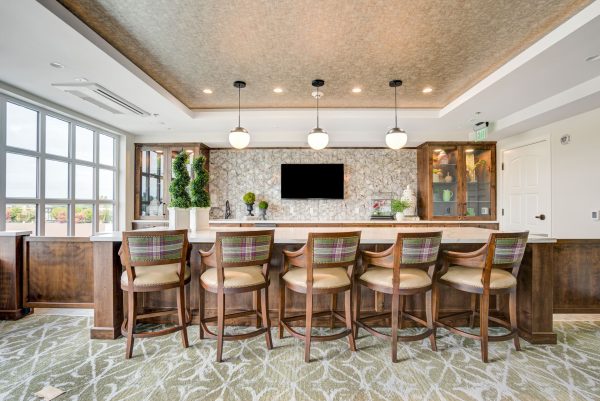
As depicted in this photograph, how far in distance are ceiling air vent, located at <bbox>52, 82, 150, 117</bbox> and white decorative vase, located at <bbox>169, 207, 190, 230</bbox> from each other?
174 centimetres

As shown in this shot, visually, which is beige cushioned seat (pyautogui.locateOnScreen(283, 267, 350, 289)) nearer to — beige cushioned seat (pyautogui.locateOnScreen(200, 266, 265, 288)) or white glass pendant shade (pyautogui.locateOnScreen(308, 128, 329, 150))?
beige cushioned seat (pyautogui.locateOnScreen(200, 266, 265, 288))

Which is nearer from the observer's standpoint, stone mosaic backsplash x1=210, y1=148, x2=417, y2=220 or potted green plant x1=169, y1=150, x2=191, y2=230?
potted green plant x1=169, y1=150, x2=191, y2=230

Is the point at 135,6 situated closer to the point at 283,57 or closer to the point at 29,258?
the point at 283,57

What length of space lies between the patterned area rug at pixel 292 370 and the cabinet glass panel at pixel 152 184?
300 cm

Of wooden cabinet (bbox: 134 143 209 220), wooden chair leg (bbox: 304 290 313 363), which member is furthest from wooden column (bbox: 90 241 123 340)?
wooden cabinet (bbox: 134 143 209 220)

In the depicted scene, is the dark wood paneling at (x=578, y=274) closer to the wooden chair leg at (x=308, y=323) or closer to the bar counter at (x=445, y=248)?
the bar counter at (x=445, y=248)

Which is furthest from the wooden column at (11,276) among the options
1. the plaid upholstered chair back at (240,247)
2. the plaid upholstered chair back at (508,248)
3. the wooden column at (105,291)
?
the plaid upholstered chair back at (508,248)

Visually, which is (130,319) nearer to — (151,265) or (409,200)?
(151,265)

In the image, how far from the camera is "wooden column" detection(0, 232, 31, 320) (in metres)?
2.91

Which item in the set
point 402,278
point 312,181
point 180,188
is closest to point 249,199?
point 312,181

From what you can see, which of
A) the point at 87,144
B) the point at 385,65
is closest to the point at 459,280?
the point at 385,65

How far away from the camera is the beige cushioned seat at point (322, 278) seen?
2104 mm

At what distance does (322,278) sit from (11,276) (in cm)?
334

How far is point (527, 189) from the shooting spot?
4508 millimetres
